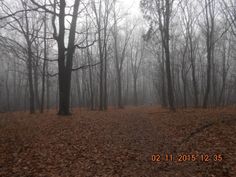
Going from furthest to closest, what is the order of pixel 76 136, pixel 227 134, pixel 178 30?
pixel 178 30 < pixel 76 136 < pixel 227 134

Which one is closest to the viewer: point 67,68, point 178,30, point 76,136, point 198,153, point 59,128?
point 198,153

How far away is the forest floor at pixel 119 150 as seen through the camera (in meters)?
5.59

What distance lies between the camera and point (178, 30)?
1372 inches

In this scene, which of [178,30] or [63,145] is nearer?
[63,145]

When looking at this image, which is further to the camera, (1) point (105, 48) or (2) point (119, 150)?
(1) point (105, 48)

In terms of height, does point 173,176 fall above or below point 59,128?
below

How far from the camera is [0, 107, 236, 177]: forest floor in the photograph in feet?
18.4

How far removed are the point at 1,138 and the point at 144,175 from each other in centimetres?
550

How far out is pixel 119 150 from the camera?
729 cm

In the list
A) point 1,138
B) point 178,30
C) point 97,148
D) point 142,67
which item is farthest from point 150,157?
point 142,67

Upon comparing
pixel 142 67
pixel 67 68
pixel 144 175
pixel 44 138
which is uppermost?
pixel 142 67

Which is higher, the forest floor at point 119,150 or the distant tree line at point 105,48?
the distant tree line at point 105,48

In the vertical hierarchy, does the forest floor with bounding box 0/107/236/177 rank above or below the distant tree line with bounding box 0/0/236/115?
below

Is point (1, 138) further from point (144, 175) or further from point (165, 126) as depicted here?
point (165, 126)
